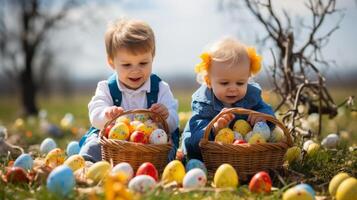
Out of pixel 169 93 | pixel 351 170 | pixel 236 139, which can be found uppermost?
pixel 169 93

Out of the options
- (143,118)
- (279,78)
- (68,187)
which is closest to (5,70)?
(279,78)

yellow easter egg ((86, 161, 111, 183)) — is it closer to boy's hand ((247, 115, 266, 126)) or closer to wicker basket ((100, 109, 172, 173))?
wicker basket ((100, 109, 172, 173))

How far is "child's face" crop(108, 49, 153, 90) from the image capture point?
4.52 meters

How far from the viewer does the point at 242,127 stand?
434 cm

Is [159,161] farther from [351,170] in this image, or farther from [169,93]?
[351,170]

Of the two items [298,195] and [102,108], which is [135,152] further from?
[298,195]

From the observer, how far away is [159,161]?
4.06 m

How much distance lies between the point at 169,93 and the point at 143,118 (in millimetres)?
520

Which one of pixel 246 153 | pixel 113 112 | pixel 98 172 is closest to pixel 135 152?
pixel 98 172

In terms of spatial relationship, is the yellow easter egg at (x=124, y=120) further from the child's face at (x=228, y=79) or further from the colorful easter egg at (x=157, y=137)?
the child's face at (x=228, y=79)

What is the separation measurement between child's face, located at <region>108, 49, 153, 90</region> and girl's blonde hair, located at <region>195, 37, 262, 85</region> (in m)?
0.44

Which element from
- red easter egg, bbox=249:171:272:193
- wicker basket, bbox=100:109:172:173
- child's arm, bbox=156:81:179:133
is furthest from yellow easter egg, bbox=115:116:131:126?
red easter egg, bbox=249:171:272:193

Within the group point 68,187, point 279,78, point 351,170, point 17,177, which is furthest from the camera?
point 279,78

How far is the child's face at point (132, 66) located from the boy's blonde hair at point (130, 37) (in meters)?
0.04
